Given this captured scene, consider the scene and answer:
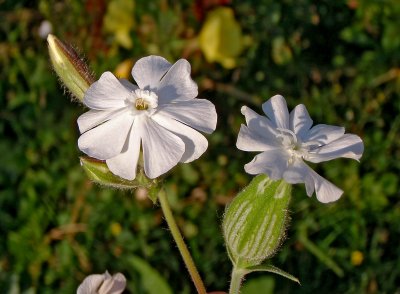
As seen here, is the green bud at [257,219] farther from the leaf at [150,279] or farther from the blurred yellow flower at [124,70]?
the blurred yellow flower at [124,70]

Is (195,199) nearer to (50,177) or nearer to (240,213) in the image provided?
(50,177)

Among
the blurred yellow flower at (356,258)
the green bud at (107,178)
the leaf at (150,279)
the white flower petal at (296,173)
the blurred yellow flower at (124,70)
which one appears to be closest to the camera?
the white flower petal at (296,173)

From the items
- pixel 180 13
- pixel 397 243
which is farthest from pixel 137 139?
pixel 180 13

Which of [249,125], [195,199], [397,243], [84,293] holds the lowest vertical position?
[397,243]

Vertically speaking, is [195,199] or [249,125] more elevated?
[249,125]

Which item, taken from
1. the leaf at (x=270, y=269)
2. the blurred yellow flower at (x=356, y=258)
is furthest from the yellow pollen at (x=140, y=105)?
the blurred yellow flower at (x=356, y=258)

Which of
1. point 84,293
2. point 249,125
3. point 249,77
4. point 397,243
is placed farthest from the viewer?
point 249,77

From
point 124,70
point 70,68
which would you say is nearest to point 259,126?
point 70,68

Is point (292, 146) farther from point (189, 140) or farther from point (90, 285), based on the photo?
point (90, 285)

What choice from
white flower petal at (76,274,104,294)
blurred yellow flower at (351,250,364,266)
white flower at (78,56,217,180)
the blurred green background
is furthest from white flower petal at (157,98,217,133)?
blurred yellow flower at (351,250,364,266)
